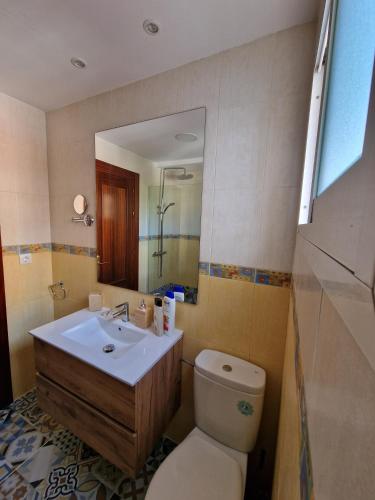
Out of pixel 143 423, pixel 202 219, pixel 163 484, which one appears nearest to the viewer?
pixel 163 484

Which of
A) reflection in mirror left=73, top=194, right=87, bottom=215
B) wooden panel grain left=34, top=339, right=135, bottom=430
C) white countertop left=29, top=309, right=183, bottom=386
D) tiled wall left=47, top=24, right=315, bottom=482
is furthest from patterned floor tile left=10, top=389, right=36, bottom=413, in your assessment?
reflection in mirror left=73, top=194, right=87, bottom=215

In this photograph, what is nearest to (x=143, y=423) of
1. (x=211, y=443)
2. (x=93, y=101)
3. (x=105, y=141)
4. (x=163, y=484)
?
(x=163, y=484)

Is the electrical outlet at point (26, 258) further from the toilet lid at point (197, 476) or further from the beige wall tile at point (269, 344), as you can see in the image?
the beige wall tile at point (269, 344)

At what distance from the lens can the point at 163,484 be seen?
920 mm

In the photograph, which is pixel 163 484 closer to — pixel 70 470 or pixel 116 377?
pixel 116 377

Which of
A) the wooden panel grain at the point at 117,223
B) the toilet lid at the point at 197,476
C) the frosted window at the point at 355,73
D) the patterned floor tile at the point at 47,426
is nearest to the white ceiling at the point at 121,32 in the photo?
the wooden panel grain at the point at 117,223

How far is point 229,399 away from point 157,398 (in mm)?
383

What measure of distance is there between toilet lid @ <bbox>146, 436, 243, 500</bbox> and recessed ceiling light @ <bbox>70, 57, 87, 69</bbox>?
2.14 metres

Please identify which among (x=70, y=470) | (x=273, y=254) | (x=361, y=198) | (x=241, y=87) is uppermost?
(x=241, y=87)

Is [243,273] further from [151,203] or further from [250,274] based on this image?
[151,203]

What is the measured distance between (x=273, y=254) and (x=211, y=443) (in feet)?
3.39

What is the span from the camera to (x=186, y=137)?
48.7 inches

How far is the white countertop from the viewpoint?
997 mm

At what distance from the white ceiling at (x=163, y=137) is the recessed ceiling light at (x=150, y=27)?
1.15 feet
